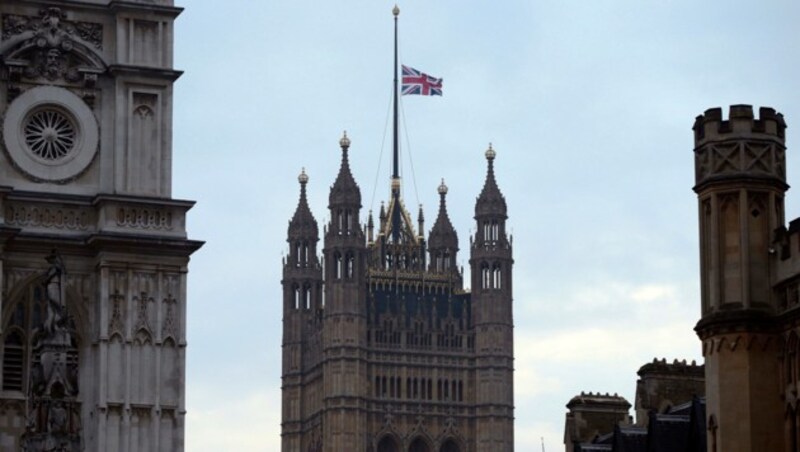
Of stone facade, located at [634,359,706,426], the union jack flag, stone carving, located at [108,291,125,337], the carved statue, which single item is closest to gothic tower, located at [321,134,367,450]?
the union jack flag

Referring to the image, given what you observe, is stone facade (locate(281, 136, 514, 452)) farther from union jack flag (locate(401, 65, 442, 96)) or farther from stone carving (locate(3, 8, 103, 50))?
stone carving (locate(3, 8, 103, 50))

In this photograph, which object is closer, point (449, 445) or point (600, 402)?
point (600, 402)

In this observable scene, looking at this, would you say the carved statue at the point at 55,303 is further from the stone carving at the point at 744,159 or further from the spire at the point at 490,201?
the spire at the point at 490,201

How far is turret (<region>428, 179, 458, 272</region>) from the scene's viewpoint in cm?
17125

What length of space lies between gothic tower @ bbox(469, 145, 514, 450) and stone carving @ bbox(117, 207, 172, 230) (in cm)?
11482

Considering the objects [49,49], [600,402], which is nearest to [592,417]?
[600,402]

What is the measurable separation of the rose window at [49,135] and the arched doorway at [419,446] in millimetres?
117518

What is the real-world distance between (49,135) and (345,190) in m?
114

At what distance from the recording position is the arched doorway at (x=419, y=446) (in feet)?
555

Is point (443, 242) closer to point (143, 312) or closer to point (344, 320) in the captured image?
point (344, 320)

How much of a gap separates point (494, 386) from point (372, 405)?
8598mm

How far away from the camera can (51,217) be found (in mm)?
52031

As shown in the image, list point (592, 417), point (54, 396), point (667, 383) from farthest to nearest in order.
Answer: point (592, 417) < point (667, 383) < point (54, 396)

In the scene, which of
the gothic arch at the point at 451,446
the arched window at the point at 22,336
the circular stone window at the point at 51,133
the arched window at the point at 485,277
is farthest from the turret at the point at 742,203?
the gothic arch at the point at 451,446
